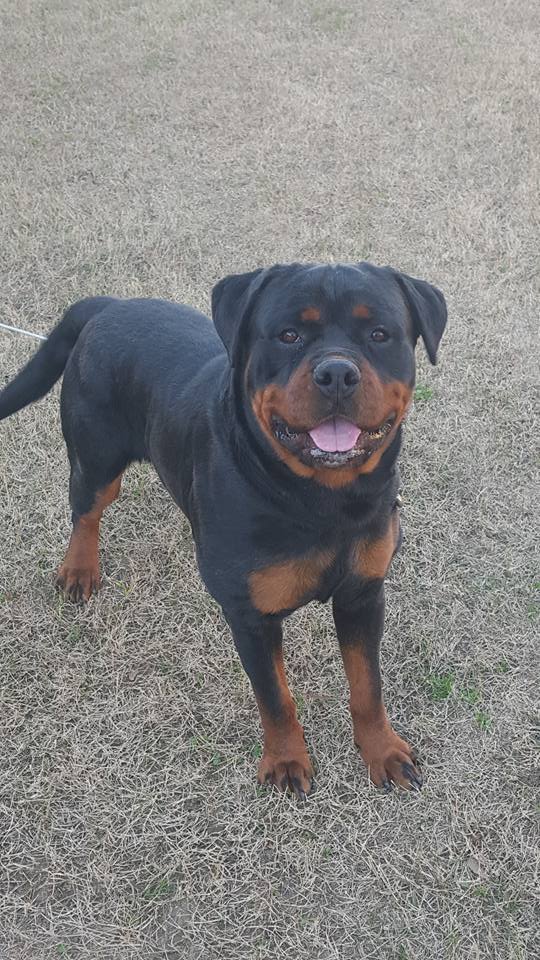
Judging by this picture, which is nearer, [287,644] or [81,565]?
[287,644]

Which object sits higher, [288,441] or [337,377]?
[337,377]

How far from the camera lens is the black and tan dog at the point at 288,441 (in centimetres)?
191

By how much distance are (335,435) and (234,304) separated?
0.47 metres

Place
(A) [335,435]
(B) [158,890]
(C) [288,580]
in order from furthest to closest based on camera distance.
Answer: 1. (B) [158,890]
2. (C) [288,580]
3. (A) [335,435]

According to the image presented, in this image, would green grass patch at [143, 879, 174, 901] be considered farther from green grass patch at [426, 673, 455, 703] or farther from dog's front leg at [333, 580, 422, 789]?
green grass patch at [426, 673, 455, 703]

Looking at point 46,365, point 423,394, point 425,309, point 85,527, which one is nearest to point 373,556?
point 425,309

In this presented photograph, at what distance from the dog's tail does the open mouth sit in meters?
1.24

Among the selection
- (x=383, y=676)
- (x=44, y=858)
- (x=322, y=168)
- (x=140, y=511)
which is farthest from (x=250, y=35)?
(x=44, y=858)

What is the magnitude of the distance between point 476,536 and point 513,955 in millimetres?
1574

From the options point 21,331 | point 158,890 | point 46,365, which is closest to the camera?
point 158,890

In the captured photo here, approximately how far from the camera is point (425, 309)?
7.02ft

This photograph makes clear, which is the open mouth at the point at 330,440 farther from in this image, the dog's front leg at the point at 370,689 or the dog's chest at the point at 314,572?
the dog's front leg at the point at 370,689

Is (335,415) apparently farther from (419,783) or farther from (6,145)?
(6,145)

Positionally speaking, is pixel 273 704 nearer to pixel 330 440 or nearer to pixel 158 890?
pixel 158 890
